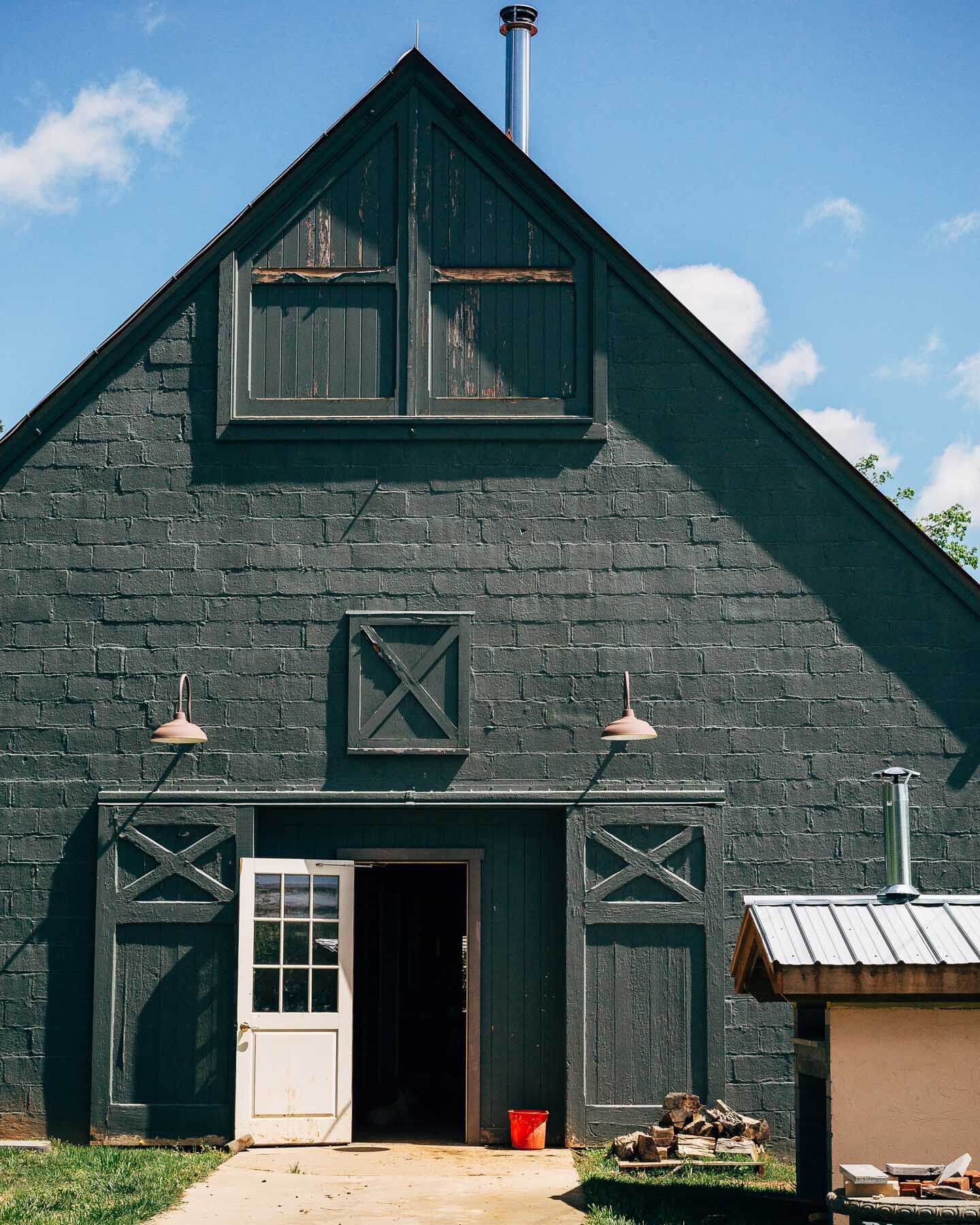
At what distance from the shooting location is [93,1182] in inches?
372

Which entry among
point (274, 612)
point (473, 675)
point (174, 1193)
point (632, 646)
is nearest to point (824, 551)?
point (632, 646)

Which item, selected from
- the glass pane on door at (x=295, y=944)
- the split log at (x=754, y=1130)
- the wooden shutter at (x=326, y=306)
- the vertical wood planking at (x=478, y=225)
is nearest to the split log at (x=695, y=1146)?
the split log at (x=754, y=1130)

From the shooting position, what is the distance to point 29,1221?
8.29 meters

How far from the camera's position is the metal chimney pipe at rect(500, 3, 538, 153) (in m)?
14.1

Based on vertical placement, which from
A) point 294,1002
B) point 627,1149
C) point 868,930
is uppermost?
point 868,930

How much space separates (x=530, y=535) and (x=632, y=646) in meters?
1.13

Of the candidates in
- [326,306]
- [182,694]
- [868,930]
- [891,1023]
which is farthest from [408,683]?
[891,1023]

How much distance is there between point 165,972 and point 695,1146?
3.93 meters

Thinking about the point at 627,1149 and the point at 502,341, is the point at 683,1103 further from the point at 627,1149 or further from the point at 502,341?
the point at 502,341

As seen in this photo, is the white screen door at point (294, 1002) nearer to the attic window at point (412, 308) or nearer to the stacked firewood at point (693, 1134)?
the stacked firewood at point (693, 1134)

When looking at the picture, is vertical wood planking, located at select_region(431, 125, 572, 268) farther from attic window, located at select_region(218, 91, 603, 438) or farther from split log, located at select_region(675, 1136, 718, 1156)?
split log, located at select_region(675, 1136, 718, 1156)

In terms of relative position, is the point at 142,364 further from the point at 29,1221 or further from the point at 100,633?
the point at 29,1221

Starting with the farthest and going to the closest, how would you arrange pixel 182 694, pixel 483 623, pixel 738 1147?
1. pixel 483 623
2. pixel 182 694
3. pixel 738 1147

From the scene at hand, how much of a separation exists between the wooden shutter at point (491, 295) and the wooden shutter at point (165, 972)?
3674 mm
